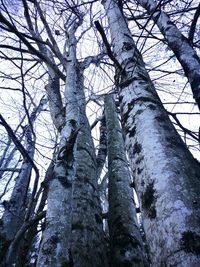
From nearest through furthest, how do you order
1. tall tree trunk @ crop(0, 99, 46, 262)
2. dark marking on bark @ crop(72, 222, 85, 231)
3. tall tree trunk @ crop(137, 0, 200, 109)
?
1. tall tree trunk @ crop(137, 0, 200, 109)
2. dark marking on bark @ crop(72, 222, 85, 231)
3. tall tree trunk @ crop(0, 99, 46, 262)

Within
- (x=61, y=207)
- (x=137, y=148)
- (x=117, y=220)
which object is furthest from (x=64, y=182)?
(x=117, y=220)

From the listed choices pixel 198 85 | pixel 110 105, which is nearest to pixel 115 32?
pixel 198 85

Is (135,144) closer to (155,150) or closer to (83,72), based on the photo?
(155,150)

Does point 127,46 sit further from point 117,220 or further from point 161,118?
point 117,220

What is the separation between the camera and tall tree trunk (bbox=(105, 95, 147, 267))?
2160 millimetres

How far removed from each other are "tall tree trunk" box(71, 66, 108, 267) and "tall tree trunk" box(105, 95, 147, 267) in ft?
0.68

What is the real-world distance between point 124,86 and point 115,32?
91cm

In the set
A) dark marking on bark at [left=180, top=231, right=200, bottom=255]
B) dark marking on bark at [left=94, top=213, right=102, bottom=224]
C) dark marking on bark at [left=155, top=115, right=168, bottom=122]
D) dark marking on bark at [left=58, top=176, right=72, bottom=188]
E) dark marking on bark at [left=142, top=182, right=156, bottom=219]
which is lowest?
dark marking on bark at [left=180, top=231, right=200, bottom=255]

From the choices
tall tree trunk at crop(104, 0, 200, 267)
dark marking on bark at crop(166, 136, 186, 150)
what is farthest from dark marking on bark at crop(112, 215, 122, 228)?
dark marking on bark at crop(166, 136, 186, 150)

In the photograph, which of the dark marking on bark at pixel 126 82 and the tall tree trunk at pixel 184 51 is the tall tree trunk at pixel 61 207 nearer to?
the dark marking on bark at pixel 126 82

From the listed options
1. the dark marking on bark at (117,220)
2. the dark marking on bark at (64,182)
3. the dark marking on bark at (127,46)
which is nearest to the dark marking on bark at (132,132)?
the dark marking on bark at (64,182)

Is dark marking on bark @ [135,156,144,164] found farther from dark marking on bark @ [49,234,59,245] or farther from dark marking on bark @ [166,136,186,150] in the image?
dark marking on bark @ [49,234,59,245]

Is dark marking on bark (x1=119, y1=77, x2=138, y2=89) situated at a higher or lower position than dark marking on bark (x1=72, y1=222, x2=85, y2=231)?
higher

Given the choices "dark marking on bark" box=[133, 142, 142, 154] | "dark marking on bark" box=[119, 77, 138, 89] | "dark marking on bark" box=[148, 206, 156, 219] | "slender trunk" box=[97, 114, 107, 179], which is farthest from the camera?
"slender trunk" box=[97, 114, 107, 179]
